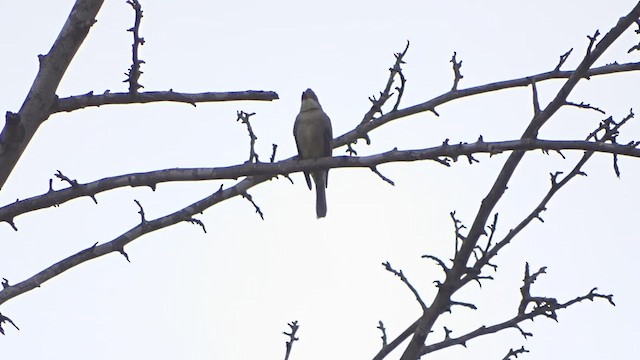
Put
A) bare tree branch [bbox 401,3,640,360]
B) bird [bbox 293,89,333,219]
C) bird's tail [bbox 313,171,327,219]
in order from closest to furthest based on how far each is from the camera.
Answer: bare tree branch [bbox 401,3,640,360] → bird [bbox 293,89,333,219] → bird's tail [bbox 313,171,327,219]

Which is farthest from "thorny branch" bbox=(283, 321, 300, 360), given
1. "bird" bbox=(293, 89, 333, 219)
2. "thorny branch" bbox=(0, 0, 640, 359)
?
"bird" bbox=(293, 89, 333, 219)

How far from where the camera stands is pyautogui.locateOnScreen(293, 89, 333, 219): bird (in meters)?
8.48

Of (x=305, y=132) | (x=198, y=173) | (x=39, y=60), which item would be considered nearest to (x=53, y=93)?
(x=39, y=60)

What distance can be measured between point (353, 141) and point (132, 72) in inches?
108

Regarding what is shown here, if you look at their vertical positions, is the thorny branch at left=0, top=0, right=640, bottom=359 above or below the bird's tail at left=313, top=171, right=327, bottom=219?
below

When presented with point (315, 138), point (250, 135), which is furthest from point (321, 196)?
point (250, 135)

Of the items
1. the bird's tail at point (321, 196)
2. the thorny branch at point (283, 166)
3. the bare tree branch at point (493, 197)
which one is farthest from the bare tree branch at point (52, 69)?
the bird's tail at point (321, 196)

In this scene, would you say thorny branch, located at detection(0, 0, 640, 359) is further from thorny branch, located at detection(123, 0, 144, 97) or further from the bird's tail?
the bird's tail

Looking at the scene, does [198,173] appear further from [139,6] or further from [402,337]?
[402,337]

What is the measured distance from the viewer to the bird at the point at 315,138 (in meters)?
8.48

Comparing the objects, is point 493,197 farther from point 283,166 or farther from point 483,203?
point 283,166

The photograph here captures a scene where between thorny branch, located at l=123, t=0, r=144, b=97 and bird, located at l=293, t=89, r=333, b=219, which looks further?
bird, located at l=293, t=89, r=333, b=219

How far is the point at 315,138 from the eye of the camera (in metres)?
8.48

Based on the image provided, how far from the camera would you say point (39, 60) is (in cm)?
421
